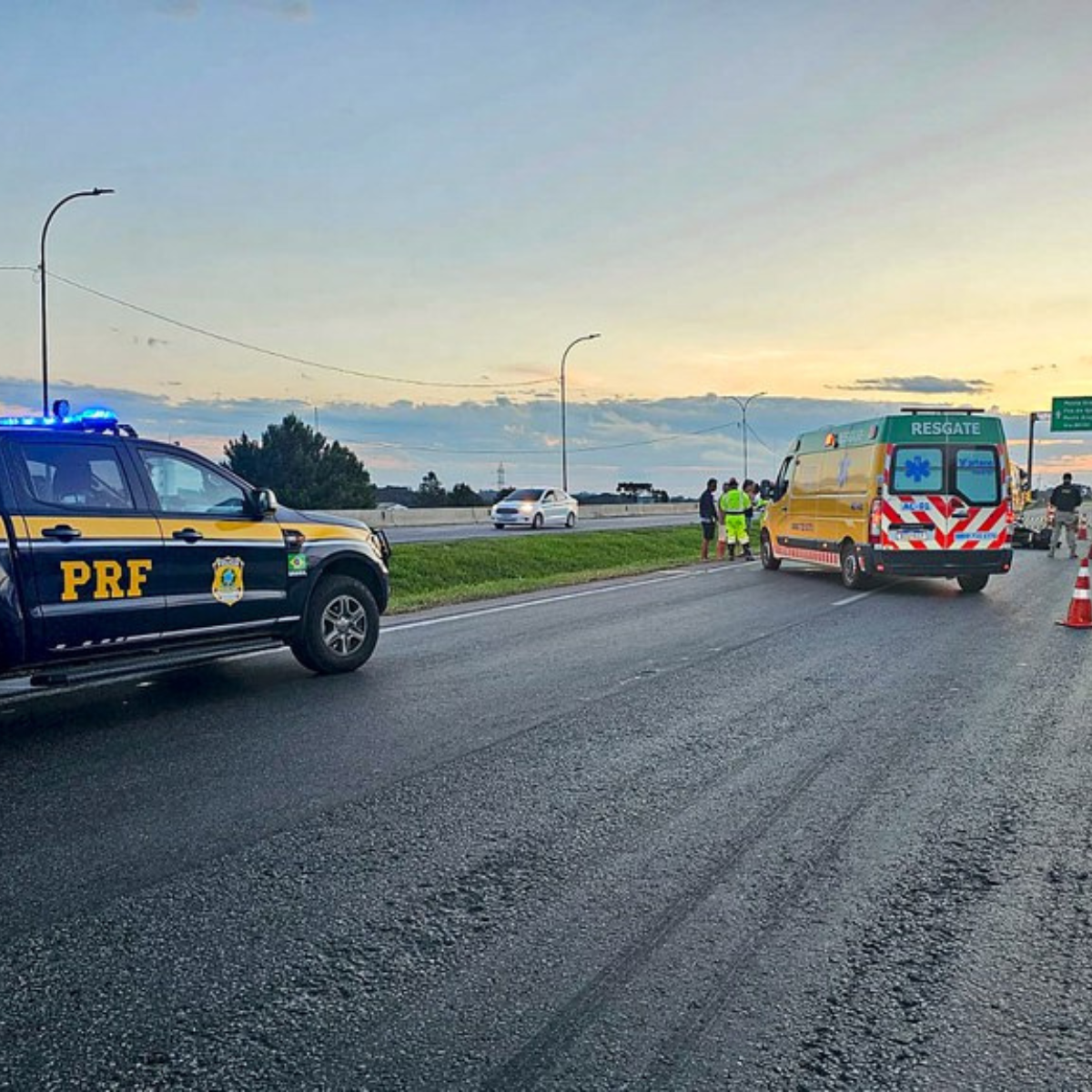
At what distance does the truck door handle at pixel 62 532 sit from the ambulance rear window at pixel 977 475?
12.5 meters

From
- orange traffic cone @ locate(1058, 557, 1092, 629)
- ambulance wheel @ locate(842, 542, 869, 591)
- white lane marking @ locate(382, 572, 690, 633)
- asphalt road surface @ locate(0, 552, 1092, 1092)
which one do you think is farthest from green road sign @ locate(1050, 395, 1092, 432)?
asphalt road surface @ locate(0, 552, 1092, 1092)

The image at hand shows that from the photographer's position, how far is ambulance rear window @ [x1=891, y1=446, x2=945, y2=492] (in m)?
15.4

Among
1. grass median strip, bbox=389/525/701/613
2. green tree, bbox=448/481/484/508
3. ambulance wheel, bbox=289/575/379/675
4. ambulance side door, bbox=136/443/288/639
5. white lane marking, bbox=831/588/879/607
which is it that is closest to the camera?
ambulance side door, bbox=136/443/288/639

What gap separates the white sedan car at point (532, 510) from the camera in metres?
39.1

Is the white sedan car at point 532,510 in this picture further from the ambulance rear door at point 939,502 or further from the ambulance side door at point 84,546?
the ambulance side door at point 84,546

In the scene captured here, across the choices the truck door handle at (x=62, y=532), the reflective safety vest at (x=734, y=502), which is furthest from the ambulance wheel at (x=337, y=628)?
the reflective safety vest at (x=734, y=502)

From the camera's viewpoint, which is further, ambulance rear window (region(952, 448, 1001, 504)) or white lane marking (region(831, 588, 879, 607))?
ambulance rear window (region(952, 448, 1001, 504))

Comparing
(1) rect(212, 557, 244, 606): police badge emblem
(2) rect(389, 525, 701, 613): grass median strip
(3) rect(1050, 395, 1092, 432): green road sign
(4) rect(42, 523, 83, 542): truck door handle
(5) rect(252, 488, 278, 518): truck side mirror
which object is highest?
(3) rect(1050, 395, 1092, 432): green road sign

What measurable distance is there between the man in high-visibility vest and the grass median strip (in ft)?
3.50

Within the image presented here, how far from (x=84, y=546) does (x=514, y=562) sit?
54.4 feet

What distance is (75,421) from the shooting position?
279 inches

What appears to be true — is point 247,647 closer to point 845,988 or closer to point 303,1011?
point 303,1011

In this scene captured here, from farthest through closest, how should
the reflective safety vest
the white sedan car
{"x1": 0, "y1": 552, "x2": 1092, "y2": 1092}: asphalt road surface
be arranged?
1. the white sedan car
2. the reflective safety vest
3. {"x1": 0, "y1": 552, "x2": 1092, "y2": 1092}: asphalt road surface

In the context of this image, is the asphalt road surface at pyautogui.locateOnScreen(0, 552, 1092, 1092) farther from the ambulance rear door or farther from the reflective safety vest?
the reflective safety vest
